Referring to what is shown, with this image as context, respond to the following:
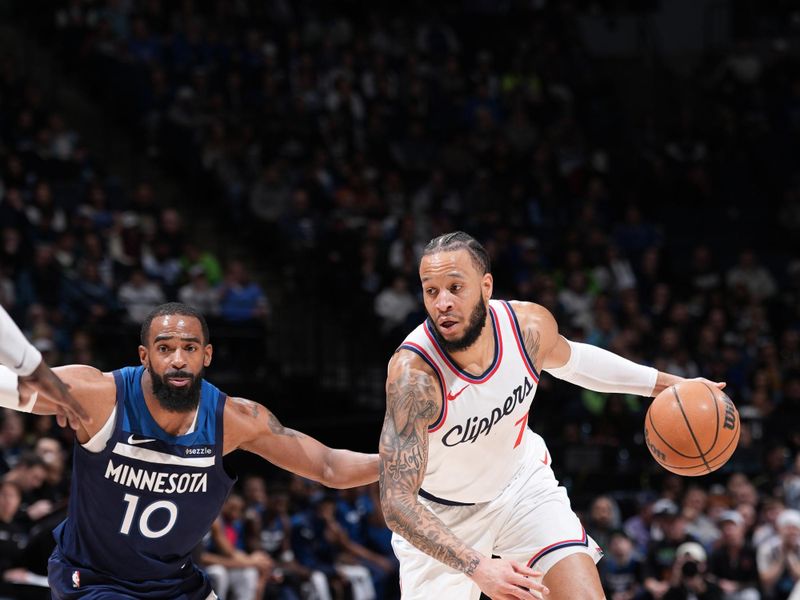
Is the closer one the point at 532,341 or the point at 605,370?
the point at 532,341

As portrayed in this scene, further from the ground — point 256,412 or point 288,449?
point 256,412

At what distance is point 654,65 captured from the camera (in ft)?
61.6

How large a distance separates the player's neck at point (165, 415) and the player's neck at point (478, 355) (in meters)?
1.17

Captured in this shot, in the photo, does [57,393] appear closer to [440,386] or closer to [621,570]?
[440,386]

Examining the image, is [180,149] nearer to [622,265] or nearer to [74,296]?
[74,296]

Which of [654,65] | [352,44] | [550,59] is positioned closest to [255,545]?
[352,44]

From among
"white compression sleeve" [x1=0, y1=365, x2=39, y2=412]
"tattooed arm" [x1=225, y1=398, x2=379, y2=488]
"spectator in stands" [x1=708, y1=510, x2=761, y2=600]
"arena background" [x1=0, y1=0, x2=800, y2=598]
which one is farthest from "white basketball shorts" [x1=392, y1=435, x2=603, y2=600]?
"spectator in stands" [x1=708, y1=510, x2=761, y2=600]

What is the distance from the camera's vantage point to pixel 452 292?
202 inches

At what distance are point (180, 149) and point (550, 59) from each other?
6.11 metres

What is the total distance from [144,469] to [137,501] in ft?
0.43

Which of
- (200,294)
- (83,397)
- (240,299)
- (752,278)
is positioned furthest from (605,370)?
(752,278)

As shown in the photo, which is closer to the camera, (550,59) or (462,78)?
(462,78)

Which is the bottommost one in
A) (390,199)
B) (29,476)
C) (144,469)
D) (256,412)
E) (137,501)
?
(29,476)

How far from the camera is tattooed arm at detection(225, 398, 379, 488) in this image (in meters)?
5.14
